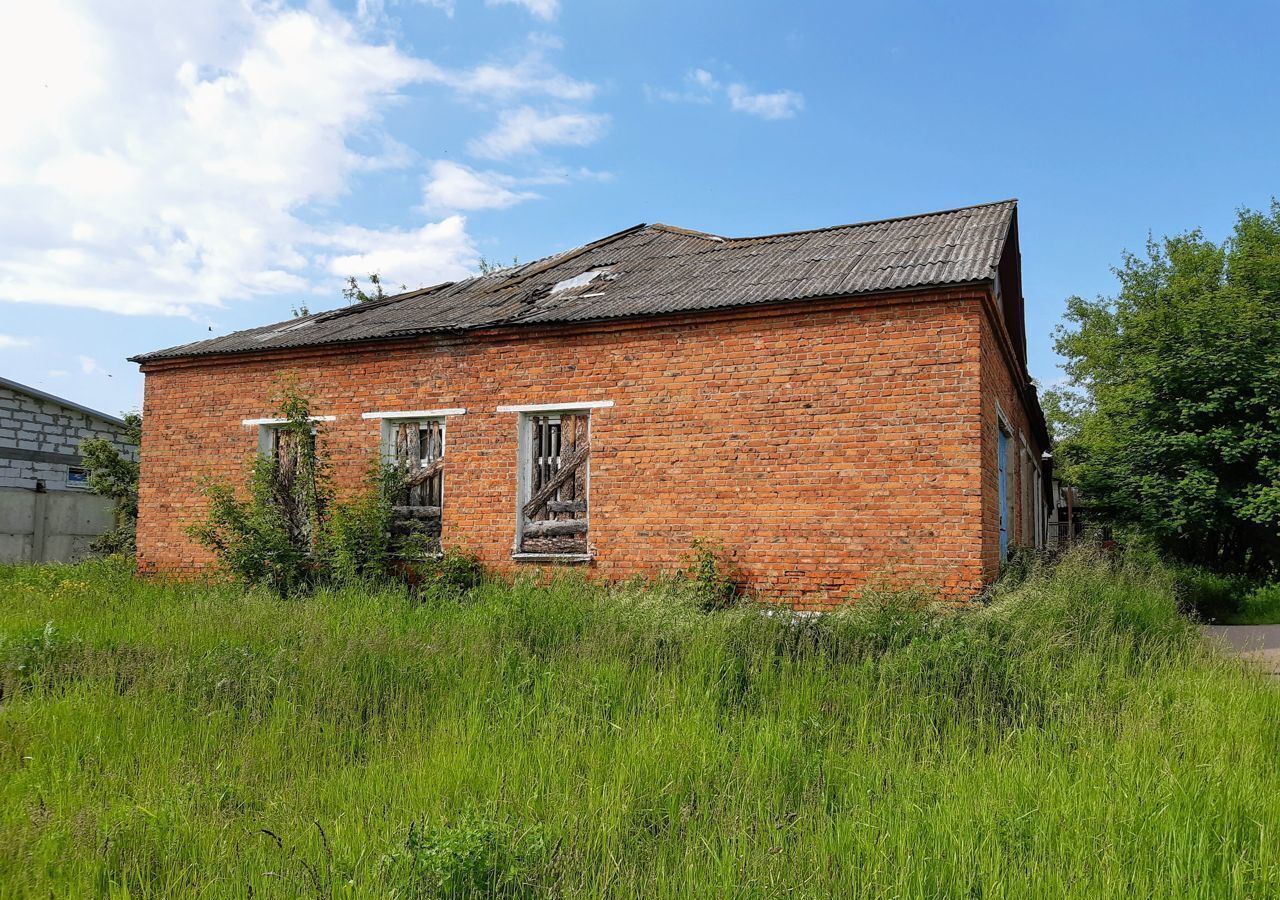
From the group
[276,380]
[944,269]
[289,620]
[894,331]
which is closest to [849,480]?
[894,331]

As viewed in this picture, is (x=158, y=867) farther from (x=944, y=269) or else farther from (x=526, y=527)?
(x=944, y=269)

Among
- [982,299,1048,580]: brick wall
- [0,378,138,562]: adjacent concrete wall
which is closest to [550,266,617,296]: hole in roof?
[982,299,1048,580]: brick wall

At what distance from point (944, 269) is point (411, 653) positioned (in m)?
6.71

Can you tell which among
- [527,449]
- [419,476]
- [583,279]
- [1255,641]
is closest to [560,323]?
[527,449]

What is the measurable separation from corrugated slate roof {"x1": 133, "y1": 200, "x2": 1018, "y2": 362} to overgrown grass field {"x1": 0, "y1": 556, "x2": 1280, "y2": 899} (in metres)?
3.80

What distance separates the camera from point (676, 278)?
1189 centimetres

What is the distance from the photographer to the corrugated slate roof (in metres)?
9.85

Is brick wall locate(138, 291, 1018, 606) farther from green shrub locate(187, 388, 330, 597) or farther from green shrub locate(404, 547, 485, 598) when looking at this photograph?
green shrub locate(187, 388, 330, 597)

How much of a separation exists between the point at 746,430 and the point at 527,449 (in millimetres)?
2971

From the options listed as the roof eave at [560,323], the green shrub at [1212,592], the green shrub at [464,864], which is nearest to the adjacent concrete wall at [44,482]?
the roof eave at [560,323]

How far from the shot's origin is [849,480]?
367 inches

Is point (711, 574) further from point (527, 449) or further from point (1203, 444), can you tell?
point (1203, 444)

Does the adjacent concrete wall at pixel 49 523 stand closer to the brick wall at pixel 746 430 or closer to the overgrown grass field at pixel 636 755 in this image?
the brick wall at pixel 746 430

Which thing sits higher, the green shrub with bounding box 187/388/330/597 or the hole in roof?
the hole in roof
